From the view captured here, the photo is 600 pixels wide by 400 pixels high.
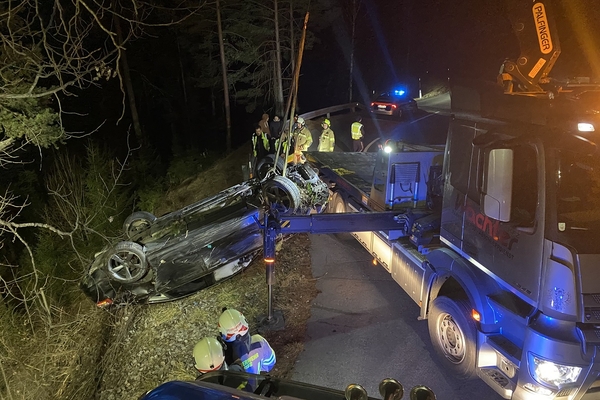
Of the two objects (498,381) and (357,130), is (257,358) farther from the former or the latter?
(357,130)

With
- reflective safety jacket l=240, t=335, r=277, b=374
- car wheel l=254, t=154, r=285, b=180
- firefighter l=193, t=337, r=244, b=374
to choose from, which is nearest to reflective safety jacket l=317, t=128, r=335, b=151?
car wheel l=254, t=154, r=285, b=180

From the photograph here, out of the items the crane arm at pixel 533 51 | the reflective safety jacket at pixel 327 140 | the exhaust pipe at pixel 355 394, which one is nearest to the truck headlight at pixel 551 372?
the exhaust pipe at pixel 355 394

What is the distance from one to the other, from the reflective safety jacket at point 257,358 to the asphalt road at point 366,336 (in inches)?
48.0

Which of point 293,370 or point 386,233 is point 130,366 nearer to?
point 293,370

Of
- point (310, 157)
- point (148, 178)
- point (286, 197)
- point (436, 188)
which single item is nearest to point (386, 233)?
point (436, 188)

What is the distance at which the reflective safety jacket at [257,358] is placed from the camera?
351 cm

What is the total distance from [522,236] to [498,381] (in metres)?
1.23

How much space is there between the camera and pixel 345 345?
208 inches

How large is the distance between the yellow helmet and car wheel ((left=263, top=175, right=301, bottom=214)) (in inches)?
161

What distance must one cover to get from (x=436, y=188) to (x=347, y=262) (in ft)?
8.12

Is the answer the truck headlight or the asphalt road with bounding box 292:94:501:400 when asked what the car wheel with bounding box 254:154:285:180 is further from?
the truck headlight

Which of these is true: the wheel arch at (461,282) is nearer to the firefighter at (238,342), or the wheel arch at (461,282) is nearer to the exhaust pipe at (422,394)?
the exhaust pipe at (422,394)

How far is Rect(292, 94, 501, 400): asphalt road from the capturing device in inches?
182

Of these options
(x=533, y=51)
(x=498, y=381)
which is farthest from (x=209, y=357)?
(x=533, y=51)
